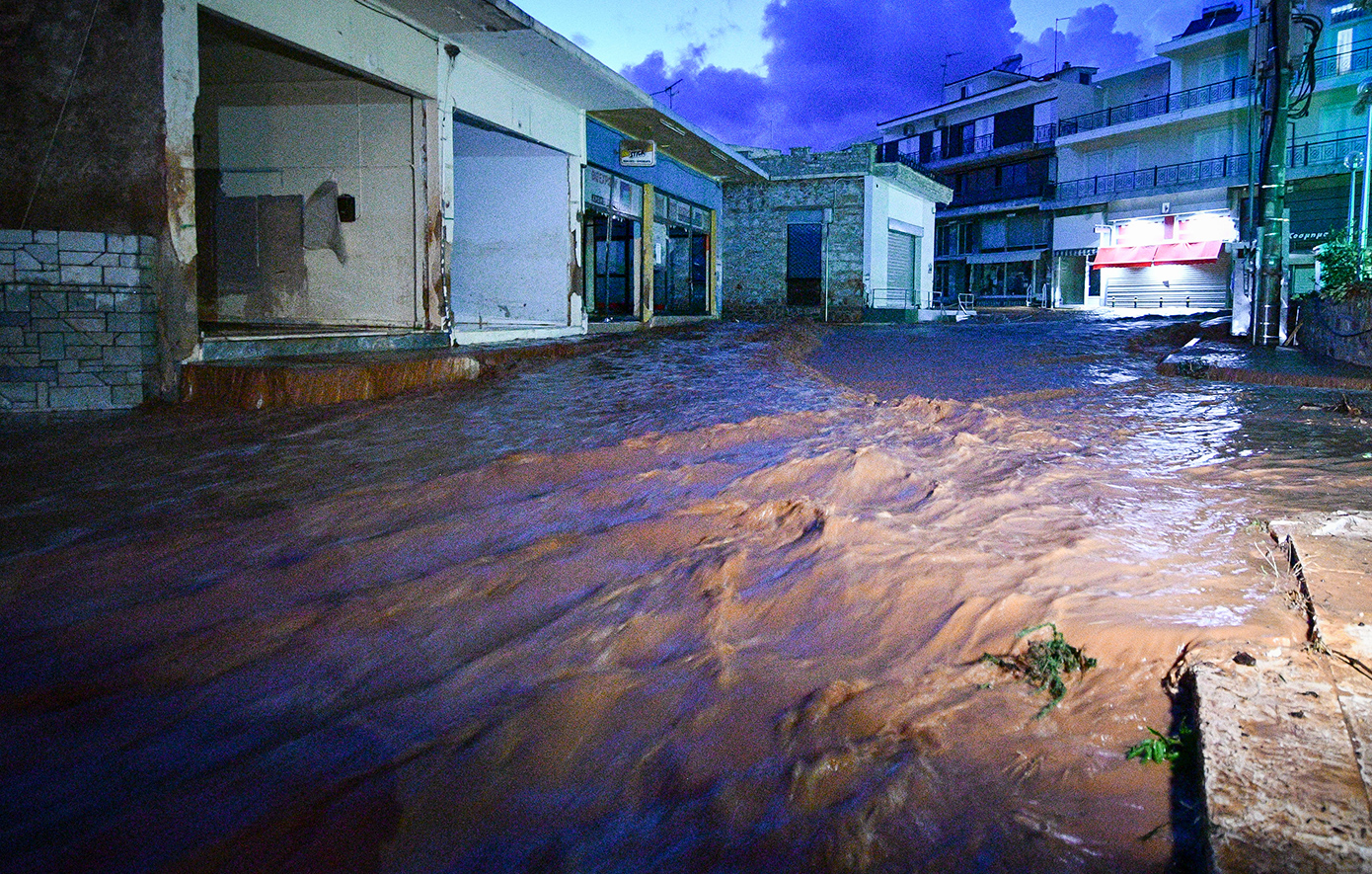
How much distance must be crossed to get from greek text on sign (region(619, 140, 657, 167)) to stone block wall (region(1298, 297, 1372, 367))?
1108 centimetres

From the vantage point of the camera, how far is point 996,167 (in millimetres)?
48000

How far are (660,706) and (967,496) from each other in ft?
8.13

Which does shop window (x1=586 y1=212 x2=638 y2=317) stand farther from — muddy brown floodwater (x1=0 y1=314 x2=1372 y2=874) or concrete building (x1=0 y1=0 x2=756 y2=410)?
muddy brown floodwater (x1=0 y1=314 x2=1372 y2=874)

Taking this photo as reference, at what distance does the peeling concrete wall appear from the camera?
23.8 ft

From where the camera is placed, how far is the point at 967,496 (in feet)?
14.5

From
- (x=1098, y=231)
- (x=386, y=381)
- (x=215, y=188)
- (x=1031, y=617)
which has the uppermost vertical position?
(x=1098, y=231)

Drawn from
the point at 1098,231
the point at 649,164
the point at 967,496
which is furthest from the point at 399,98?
the point at 1098,231

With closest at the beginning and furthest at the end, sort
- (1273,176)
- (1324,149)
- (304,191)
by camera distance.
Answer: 1. (304,191)
2. (1273,176)
3. (1324,149)

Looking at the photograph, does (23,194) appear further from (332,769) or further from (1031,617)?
(1031,617)

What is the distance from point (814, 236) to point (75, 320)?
23.1 m

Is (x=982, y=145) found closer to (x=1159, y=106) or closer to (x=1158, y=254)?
(x=1159, y=106)

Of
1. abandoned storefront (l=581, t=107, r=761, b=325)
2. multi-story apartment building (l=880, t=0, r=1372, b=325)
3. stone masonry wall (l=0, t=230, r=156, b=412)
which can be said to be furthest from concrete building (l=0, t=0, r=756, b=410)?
multi-story apartment building (l=880, t=0, r=1372, b=325)

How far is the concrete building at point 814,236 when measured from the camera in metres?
27.4

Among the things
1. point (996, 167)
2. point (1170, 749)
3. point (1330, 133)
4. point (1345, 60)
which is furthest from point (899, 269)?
point (1170, 749)
